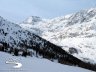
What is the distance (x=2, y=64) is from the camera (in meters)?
33.0

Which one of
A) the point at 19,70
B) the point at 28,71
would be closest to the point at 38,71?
the point at 28,71

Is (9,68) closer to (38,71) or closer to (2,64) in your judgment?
(2,64)

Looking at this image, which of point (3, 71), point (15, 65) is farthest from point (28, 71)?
point (3, 71)

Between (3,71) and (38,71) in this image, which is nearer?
(3,71)

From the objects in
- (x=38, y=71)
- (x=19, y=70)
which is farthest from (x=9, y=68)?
(x=38, y=71)

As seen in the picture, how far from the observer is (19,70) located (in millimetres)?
30203

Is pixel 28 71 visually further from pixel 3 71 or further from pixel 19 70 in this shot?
pixel 3 71

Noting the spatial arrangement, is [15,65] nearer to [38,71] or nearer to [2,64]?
[2,64]

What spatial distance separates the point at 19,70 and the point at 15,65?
182 cm

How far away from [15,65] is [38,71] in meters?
4.90

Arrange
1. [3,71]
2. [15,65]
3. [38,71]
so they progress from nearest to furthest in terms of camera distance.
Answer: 1. [3,71]
2. [15,65]
3. [38,71]

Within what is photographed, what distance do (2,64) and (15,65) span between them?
2.09 meters

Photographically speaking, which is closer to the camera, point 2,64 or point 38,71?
point 2,64

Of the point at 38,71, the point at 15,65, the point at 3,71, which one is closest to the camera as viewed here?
the point at 3,71
